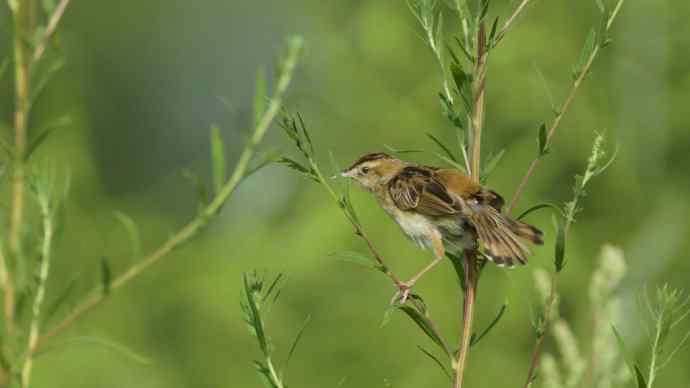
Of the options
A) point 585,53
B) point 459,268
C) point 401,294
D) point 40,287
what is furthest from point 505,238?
point 40,287

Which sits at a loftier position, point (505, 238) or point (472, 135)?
point (472, 135)

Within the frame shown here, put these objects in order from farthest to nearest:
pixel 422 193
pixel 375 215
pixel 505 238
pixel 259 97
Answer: pixel 375 215, pixel 422 193, pixel 505 238, pixel 259 97

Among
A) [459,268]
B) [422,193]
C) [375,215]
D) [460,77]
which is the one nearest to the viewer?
[460,77]

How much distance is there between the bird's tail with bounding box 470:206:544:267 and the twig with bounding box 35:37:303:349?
895mm

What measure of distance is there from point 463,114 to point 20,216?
2.61ft

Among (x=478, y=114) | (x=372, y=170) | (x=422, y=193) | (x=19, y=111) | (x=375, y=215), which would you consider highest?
(x=19, y=111)

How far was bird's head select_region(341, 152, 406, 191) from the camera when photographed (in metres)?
3.40

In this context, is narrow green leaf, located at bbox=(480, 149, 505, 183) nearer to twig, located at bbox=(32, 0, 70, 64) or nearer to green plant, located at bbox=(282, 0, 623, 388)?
green plant, located at bbox=(282, 0, 623, 388)

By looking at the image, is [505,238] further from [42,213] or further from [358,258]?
[42,213]

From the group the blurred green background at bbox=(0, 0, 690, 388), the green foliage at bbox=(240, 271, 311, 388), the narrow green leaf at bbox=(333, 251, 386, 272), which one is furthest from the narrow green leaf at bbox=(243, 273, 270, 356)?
the blurred green background at bbox=(0, 0, 690, 388)

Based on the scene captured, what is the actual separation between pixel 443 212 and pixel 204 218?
1736 mm

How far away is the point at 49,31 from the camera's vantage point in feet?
3.97

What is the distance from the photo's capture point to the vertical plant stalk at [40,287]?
1.16 metres

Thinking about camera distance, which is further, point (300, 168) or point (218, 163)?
point (300, 168)
